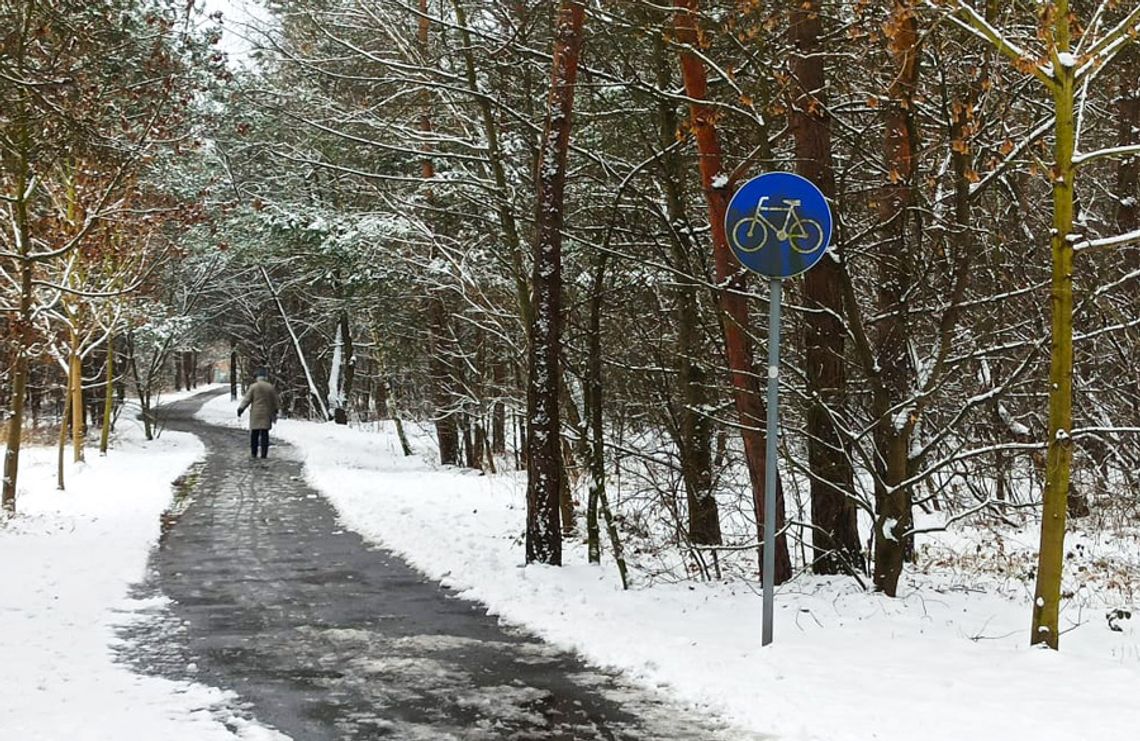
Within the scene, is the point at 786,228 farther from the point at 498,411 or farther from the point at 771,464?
the point at 498,411

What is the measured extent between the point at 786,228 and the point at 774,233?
3.4 inches

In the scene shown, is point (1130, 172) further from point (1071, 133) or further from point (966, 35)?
point (1071, 133)

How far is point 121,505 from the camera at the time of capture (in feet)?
53.0

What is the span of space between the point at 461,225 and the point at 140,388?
1839cm

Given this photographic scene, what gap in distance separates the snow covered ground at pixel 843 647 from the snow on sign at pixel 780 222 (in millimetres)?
2638

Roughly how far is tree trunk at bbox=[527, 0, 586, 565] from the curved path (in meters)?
1.36

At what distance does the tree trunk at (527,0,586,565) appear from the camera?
10055mm

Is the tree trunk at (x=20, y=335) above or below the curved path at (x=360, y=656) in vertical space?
above

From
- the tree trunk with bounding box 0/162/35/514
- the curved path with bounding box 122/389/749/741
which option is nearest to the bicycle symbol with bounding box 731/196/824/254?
the curved path with bounding box 122/389/749/741

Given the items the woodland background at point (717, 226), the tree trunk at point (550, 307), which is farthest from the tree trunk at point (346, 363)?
the tree trunk at point (550, 307)

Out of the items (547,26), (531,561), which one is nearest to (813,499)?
(531,561)

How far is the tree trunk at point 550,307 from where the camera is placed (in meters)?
10.1

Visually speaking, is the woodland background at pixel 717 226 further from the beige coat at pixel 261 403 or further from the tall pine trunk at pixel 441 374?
the beige coat at pixel 261 403

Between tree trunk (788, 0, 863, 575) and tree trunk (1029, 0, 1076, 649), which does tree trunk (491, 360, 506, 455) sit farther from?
tree trunk (1029, 0, 1076, 649)
